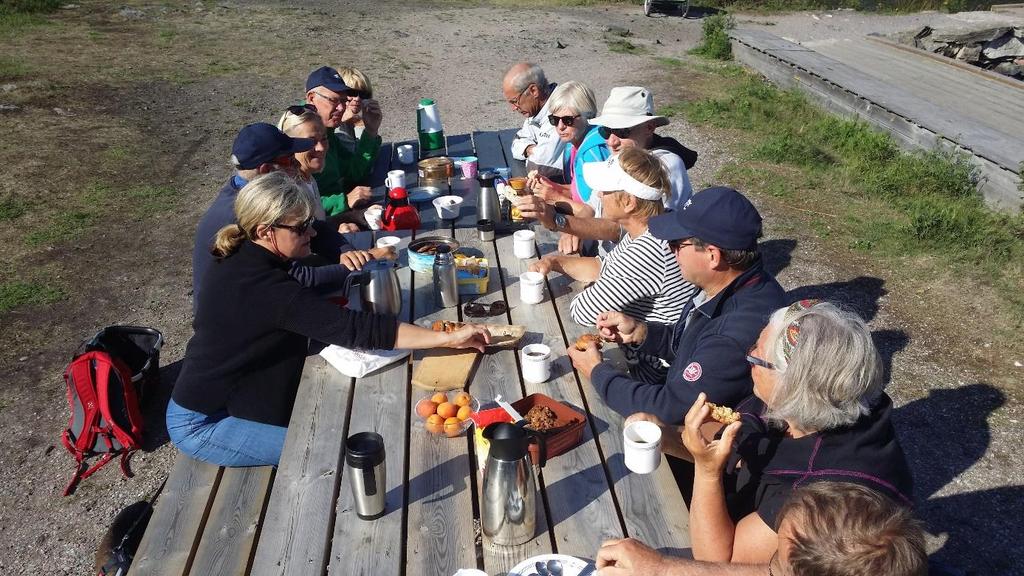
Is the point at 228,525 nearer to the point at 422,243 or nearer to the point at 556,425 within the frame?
the point at 556,425

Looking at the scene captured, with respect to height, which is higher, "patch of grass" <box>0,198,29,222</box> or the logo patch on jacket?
the logo patch on jacket

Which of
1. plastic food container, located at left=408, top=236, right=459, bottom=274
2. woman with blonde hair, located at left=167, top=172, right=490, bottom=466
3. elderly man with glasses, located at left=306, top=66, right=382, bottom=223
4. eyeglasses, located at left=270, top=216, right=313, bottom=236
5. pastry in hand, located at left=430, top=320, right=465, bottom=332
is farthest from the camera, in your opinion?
elderly man with glasses, located at left=306, top=66, right=382, bottom=223

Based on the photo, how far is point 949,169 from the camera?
809 centimetres

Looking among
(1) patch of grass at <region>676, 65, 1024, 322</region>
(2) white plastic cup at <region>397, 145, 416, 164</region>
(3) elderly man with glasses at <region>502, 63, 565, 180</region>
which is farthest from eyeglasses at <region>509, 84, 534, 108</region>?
(1) patch of grass at <region>676, 65, 1024, 322</region>

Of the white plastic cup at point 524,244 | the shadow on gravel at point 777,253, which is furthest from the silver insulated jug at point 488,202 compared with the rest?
the shadow on gravel at point 777,253

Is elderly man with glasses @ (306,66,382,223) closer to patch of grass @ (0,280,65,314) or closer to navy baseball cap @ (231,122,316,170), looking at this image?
navy baseball cap @ (231,122,316,170)

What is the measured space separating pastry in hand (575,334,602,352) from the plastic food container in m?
1.08

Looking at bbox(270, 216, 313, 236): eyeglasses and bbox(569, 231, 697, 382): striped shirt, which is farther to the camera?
bbox(569, 231, 697, 382): striped shirt

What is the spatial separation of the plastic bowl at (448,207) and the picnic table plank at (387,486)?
1.85m

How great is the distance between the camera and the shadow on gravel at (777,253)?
21.8 ft

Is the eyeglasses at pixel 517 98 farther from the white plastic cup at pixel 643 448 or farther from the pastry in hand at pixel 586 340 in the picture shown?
the white plastic cup at pixel 643 448

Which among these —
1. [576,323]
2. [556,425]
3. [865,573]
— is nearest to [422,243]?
[576,323]

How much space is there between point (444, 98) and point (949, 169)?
26.7ft

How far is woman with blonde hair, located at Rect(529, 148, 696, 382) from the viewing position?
345 centimetres
